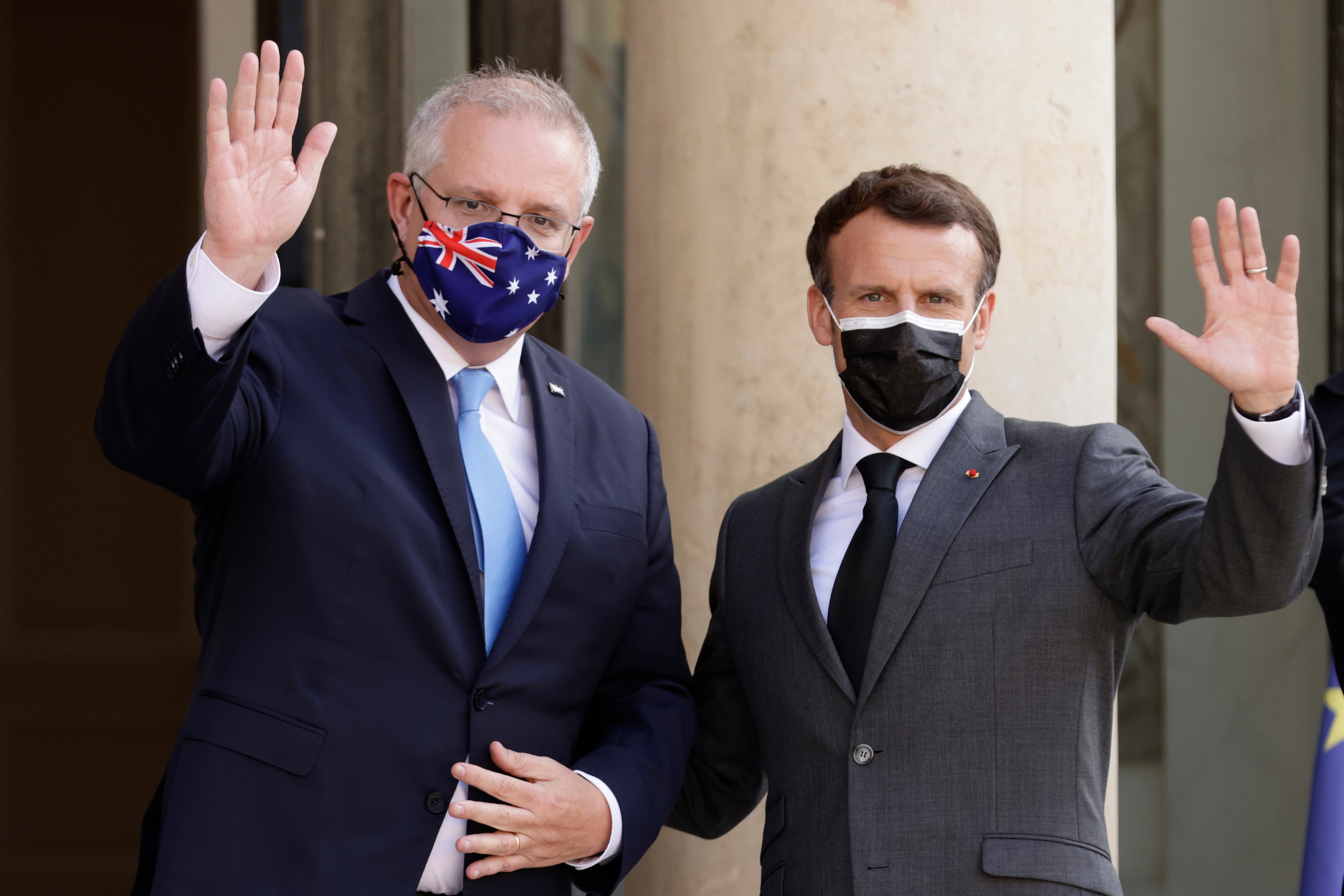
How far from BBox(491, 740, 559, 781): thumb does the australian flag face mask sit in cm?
73

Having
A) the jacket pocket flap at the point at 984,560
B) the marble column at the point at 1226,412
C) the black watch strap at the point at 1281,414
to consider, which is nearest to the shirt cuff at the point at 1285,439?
the black watch strap at the point at 1281,414

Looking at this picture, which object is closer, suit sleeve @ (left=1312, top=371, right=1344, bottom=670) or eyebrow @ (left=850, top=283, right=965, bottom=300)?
eyebrow @ (left=850, top=283, right=965, bottom=300)

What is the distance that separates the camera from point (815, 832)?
2248mm

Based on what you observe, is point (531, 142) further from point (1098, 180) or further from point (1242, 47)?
point (1242, 47)

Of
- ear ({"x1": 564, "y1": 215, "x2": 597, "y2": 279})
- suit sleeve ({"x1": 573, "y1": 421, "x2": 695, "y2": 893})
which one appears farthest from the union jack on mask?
suit sleeve ({"x1": 573, "y1": 421, "x2": 695, "y2": 893})

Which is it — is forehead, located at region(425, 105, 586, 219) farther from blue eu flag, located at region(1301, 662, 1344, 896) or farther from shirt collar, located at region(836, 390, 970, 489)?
blue eu flag, located at region(1301, 662, 1344, 896)

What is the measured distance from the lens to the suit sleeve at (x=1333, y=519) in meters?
2.60

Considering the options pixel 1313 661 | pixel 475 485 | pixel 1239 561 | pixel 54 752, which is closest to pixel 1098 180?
pixel 1239 561

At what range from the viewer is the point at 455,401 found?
243 centimetres

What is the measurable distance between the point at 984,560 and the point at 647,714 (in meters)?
0.71

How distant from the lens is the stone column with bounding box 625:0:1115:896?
3043 millimetres

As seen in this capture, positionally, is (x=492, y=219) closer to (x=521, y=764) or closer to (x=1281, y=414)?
Answer: (x=521, y=764)

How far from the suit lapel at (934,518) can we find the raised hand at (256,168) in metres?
1.14

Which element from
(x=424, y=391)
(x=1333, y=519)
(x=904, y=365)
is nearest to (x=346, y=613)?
(x=424, y=391)
